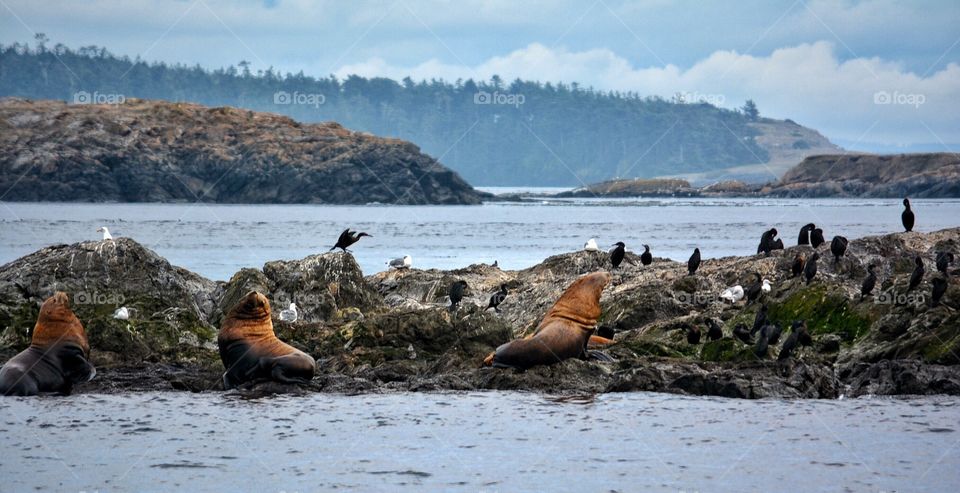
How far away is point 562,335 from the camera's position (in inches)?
583

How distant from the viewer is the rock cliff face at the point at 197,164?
5064 inches

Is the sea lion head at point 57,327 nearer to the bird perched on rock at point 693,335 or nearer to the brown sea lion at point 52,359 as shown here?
the brown sea lion at point 52,359

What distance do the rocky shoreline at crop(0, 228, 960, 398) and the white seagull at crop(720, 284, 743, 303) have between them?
24 cm

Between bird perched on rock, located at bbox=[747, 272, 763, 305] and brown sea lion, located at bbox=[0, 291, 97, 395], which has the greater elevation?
bird perched on rock, located at bbox=[747, 272, 763, 305]

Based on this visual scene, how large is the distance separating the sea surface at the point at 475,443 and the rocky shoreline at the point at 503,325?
531 millimetres

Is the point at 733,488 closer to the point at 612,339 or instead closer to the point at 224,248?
the point at 612,339

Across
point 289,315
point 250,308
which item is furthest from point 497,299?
point 250,308

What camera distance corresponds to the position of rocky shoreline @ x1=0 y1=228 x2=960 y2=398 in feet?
47.3

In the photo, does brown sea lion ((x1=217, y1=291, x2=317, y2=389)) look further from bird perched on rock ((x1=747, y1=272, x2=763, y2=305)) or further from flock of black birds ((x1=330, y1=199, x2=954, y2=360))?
bird perched on rock ((x1=747, y1=272, x2=763, y2=305))

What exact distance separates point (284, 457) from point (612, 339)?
656 cm

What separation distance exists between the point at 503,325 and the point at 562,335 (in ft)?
5.67

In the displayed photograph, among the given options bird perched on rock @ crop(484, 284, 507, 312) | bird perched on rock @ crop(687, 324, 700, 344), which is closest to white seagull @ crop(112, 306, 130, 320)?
bird perched on rock @ crop(484, 284, 507, 312)

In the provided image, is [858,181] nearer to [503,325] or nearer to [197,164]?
[197,164]

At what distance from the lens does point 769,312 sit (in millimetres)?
17234
